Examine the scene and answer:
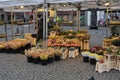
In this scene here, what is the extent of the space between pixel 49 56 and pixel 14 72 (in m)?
1.72

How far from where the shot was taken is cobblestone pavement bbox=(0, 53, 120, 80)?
804 centimetres

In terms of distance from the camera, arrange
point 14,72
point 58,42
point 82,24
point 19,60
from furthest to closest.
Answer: point 82,24, point 58,42, point 19,60, point 14,72

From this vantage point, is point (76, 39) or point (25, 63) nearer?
point (25, 63)

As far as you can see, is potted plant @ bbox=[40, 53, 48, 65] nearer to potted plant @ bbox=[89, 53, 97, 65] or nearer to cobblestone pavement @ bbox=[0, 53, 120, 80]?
cobblestone pavement @ bbox=[0, 53, 120, 80]

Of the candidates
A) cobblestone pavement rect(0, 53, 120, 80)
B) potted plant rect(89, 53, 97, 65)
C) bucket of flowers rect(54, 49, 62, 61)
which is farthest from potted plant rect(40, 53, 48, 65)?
potted plant rect(89, 53, 97, 65)

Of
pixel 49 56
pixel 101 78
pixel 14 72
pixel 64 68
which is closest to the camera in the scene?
pixel 101 78

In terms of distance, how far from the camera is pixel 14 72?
8.73 metres

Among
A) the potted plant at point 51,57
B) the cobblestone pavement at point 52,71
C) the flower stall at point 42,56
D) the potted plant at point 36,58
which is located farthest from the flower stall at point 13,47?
the potted plant at point 51,57

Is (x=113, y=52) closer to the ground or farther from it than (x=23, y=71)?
farther from it

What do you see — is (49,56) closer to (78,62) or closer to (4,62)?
(78,62)

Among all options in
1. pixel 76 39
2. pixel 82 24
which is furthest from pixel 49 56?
pixel 82 24

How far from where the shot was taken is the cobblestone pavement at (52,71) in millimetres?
8039

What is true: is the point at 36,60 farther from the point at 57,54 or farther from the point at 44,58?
the point at 57,54

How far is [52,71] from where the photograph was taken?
348 inches
